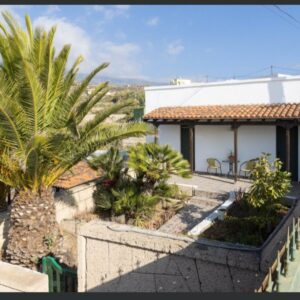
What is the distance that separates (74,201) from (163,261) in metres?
6.10

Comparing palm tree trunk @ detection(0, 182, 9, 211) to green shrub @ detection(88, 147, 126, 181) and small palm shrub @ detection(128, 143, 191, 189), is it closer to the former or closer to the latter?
green shrub @ detection(88, 147, 126, 181)

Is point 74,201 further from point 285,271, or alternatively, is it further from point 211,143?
point 285,271

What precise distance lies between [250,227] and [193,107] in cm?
981

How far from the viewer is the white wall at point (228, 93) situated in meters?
16.2

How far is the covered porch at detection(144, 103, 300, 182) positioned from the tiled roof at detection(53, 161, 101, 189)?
14.3 ft

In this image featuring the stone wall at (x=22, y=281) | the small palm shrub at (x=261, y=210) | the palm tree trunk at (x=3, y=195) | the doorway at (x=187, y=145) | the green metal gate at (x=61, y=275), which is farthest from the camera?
the doorway at (x=187, y=145)

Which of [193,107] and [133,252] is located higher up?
[193,107]

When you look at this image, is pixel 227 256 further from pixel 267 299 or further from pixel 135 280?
pixel 267 299

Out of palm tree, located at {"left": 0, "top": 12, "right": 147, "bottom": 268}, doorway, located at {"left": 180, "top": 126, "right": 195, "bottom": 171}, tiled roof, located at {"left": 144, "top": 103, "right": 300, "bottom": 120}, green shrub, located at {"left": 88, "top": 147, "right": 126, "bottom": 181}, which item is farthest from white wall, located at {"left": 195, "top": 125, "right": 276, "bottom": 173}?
palm tree, located at {"left": 0, "top": 12, "right": 147, "bottom": 268}

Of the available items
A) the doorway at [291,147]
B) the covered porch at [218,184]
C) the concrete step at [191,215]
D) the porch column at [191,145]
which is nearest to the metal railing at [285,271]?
the concrete step at [191,215]

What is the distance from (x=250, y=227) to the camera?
9.73 metres

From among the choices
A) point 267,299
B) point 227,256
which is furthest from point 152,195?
point 267,299

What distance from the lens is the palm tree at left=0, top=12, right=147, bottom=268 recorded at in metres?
9.14

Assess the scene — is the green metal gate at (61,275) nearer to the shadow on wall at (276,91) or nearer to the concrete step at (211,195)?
the concrete step at (211,195)
